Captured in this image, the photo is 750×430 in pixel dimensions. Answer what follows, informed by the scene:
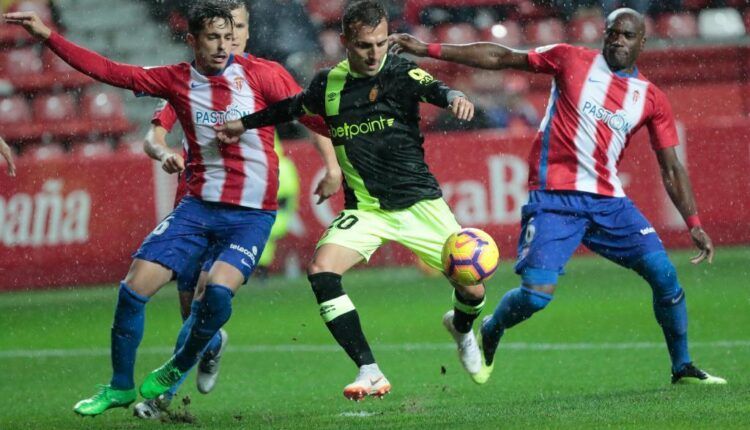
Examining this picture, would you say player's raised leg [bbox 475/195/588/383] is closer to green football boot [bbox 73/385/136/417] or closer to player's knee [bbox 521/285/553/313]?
player's knee [bbox 521/285/553/313]

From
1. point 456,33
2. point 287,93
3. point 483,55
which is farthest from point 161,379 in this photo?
point 456,33

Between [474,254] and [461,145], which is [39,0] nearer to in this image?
[461,145]

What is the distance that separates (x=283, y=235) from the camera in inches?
556

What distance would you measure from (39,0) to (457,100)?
13.0 metres

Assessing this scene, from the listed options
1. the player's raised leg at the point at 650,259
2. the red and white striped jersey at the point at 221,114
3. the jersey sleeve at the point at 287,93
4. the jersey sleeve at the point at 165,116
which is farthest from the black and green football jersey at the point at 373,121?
the player's raised leg at the point at 650,259

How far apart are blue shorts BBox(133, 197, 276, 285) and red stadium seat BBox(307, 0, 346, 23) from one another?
1054cm

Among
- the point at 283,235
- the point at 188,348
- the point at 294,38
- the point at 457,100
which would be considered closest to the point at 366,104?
the point at 457,100

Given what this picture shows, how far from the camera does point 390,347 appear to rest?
9898mm

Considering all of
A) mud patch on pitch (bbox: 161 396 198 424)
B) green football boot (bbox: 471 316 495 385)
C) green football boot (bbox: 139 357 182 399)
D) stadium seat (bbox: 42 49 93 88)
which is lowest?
stadium seat (bbox: 42 49 93 88)

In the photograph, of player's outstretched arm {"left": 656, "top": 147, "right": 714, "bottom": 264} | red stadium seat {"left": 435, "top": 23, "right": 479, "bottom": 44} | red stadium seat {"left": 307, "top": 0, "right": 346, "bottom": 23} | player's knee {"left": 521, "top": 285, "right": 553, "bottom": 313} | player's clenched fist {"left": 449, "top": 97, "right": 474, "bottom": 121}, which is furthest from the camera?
red stadium seat {"left": 435, "top": 23, "right": 479, "bottom": 44}

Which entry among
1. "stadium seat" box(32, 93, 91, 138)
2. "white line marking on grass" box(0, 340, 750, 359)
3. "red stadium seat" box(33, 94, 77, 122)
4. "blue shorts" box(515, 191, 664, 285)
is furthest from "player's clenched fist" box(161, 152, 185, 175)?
"red stadium seat" box(33, 94, 77, 122)

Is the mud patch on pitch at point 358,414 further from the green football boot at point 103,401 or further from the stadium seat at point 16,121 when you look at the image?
the stadium seat at point 16,121

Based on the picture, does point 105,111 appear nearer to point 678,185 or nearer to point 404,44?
point 404,44

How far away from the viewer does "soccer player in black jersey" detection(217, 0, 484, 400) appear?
21.4ft
